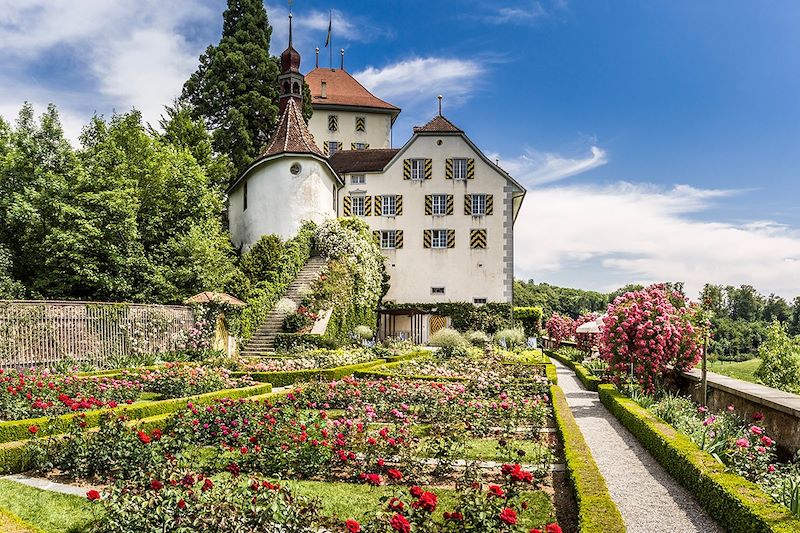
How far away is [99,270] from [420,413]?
19193mm

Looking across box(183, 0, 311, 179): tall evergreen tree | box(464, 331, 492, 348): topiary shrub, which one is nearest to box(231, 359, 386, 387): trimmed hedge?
box(464, 331, 492, 348): topiary shrub

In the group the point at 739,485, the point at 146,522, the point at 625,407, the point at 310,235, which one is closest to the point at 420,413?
the point at 625,407

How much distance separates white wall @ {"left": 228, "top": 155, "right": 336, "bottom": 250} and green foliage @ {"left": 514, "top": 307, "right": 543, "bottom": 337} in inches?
571

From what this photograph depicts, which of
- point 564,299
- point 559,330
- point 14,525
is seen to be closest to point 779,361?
point 559,330

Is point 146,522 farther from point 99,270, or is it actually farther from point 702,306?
point 99,270

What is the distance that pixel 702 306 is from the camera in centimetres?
1207

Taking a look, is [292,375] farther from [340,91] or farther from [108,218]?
[340,91]

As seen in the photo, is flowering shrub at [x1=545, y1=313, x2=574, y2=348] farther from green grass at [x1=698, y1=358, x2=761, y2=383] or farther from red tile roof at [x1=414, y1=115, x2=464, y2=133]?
red tile roof at [x1=414, y1=115, x2=464, y2=133]

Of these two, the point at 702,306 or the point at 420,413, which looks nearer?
the point at 420,413

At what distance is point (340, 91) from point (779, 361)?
36.5m

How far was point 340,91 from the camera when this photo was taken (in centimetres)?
4772

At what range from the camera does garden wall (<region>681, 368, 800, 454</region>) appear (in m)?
8.01

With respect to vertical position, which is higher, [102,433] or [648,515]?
[102,433]

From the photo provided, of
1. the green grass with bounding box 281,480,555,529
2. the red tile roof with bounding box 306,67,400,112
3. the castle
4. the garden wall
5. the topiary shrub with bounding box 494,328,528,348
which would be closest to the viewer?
the green grass with bounding box 281,480,555,529
